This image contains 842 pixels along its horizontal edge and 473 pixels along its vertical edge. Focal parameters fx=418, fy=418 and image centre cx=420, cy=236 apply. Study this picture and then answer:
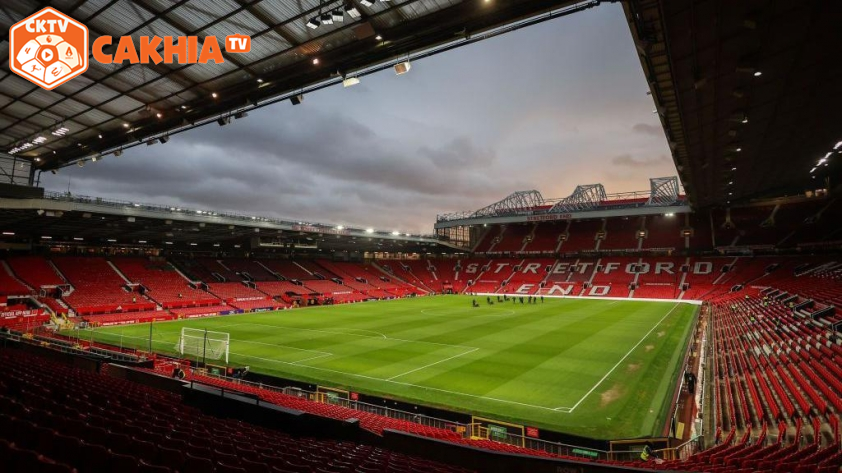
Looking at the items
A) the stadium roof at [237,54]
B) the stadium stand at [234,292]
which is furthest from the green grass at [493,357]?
the stadium roof at [237,54]

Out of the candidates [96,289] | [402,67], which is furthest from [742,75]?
[96,289]

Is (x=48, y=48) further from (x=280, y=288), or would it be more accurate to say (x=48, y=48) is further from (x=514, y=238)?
(x=514, y=238)

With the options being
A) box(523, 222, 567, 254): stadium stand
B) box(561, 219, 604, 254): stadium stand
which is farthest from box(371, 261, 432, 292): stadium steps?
box(561, 219, 604, 254): stadium stand

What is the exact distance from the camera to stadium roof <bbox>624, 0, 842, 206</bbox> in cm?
914

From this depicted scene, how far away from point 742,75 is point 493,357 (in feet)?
49.1

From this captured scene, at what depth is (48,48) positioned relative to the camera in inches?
505

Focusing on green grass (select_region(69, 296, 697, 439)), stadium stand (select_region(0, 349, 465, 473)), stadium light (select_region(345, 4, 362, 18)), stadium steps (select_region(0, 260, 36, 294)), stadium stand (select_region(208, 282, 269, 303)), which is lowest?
green grass (select_region(69, 296, 697, 439))

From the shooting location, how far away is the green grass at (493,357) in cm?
1431

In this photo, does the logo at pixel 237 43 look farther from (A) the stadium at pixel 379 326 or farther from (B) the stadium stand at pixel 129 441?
(B) the stadium stand at pixel 129 441

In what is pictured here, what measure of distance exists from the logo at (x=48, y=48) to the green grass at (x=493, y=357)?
13560 mm

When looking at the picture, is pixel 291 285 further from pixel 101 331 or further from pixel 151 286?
pixel 101 331

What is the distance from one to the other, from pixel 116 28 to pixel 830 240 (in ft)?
202

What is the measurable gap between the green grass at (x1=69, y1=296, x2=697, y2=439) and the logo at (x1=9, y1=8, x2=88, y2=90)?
13560mm

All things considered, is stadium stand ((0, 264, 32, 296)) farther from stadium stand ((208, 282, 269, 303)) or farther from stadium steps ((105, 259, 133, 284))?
stadium stand ((208, 282, 269, 303))
